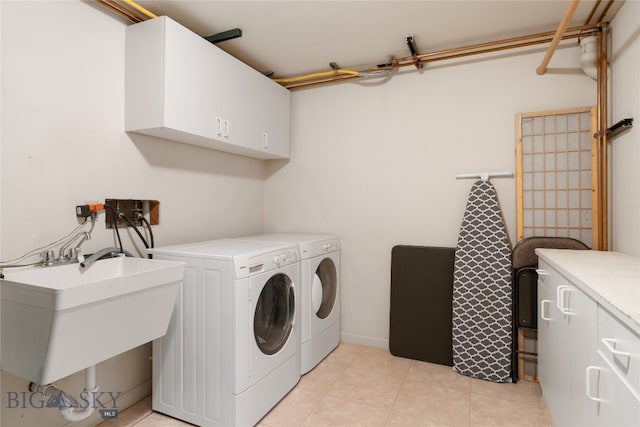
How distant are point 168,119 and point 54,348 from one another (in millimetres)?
1211

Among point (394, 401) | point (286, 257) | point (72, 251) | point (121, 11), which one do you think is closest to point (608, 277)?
point (394, 401)

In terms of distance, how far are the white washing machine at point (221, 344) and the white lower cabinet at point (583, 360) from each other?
1.41 m

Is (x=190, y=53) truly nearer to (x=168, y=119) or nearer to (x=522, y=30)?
(x=168, y=119)

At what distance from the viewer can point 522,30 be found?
2229mm

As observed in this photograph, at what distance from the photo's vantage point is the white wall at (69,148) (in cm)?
150

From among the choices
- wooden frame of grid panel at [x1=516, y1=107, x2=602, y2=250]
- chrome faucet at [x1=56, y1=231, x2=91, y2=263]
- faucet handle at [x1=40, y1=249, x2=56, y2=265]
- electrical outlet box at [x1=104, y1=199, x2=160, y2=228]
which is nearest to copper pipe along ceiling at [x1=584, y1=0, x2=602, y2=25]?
wooden frame of grid panel at [x1=516, y1=107, x2=602, y2=250]

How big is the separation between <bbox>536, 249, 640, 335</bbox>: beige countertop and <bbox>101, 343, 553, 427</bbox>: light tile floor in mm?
930

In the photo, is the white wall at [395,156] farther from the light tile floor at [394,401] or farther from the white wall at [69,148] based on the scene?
the white wall at [69,148]

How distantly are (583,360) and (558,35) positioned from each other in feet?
5.51

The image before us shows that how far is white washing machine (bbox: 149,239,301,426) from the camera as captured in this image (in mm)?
1686

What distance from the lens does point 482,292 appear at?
234 centimetres

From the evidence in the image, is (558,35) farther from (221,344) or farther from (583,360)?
(221,344)

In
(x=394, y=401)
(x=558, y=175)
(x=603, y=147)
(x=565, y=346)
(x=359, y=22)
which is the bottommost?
(x=394, y=401)

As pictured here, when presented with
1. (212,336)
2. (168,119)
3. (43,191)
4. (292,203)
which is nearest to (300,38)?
(168,119)
